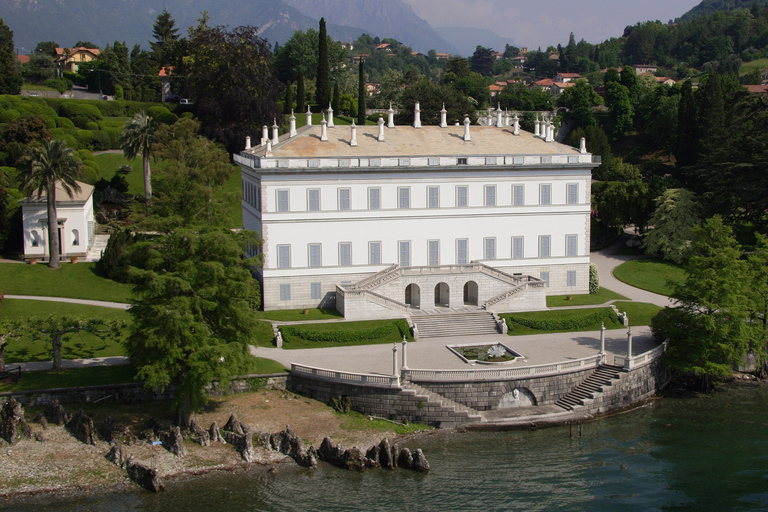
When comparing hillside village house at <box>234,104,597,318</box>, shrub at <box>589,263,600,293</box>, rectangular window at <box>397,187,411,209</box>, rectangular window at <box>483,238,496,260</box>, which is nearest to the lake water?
hillside village house at <box>234,104,597,318</box>

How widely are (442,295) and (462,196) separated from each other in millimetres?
6660

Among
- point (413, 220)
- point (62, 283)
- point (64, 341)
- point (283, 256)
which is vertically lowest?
point (64, 341)

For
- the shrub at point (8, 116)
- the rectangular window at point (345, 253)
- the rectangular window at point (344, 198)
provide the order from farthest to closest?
1. the shrub at point (8, 116)
2. the rectangular window at point (345, 253)
3. the rectangular window at point (344, 198)

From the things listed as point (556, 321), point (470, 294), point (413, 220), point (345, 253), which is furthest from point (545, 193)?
point (345, 253)

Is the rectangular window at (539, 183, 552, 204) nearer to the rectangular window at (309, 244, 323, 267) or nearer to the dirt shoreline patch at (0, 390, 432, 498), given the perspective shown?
the rectangular window at (309, 244, 323, 267)

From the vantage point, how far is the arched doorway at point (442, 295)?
169ft

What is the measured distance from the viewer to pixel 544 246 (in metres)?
54.1

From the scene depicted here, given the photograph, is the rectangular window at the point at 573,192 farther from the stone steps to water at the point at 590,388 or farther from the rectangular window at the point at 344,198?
the stone steps to water at the point at 590,388

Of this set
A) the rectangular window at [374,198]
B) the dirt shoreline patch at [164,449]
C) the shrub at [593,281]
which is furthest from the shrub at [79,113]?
the shrub at [593,281]

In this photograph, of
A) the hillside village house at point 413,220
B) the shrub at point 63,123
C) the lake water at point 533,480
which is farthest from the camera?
the shrub at point 63,123

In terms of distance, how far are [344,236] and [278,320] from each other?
7.09 m

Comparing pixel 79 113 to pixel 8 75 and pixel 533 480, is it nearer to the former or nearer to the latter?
pixel 8 75

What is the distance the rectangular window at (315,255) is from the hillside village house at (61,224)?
55.2 ft

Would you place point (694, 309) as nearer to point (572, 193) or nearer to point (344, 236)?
point (572, 193)
